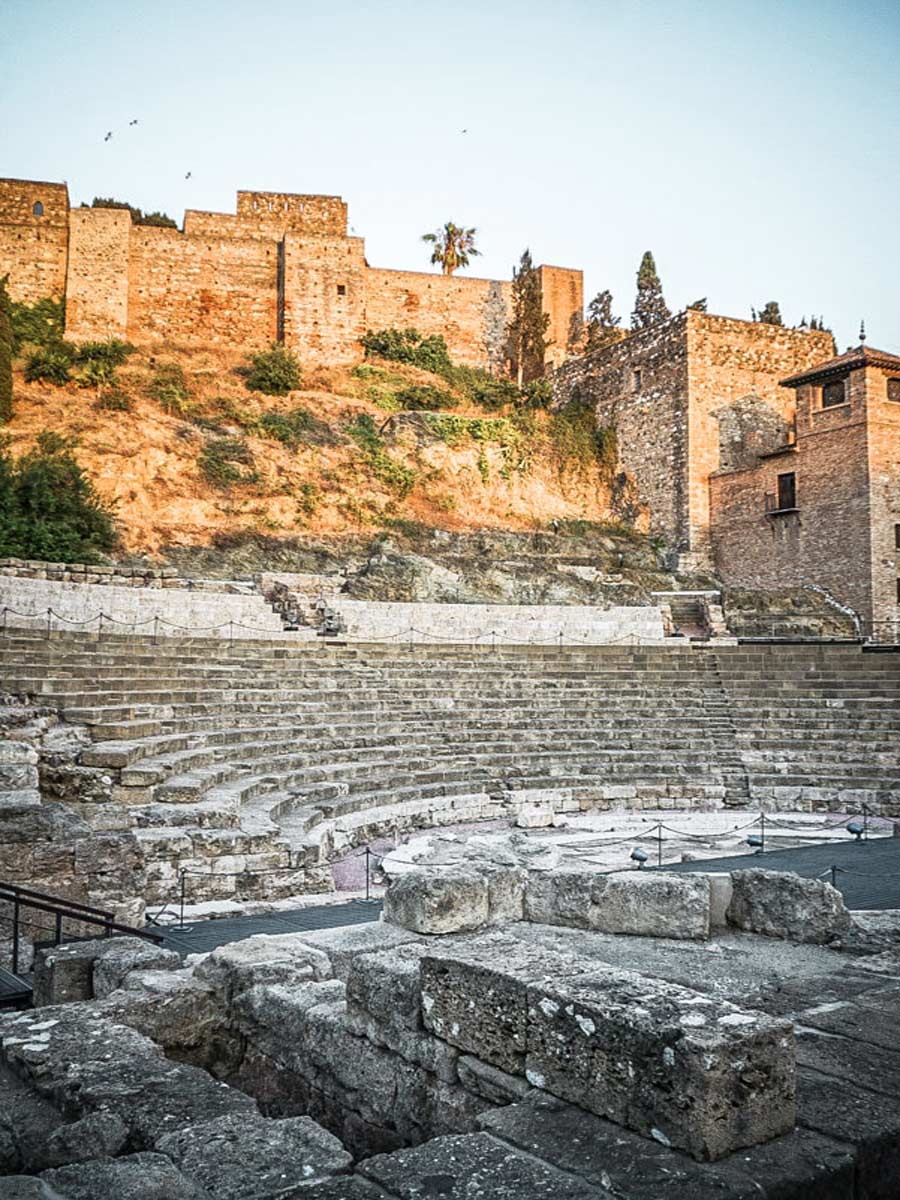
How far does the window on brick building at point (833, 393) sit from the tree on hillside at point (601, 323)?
12259 mm

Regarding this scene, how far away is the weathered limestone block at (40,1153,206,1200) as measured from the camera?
8.21 ft

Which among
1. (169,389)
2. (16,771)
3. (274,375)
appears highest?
(274,375)

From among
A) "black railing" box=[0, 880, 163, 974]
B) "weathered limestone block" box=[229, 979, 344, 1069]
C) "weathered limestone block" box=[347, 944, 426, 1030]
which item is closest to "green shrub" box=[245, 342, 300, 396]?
"black railing" box=[0, 880, 163, 974]

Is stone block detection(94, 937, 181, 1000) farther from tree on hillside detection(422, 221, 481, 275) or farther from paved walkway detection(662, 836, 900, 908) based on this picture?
tree on hillside detection(422, 221, 481, 275)

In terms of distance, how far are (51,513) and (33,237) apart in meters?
18.4

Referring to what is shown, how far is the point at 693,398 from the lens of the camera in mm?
28875

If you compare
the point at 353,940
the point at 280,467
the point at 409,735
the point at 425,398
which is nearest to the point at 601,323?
the point at 425,398

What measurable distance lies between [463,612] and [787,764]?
6.85m

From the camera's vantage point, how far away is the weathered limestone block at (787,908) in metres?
4.80

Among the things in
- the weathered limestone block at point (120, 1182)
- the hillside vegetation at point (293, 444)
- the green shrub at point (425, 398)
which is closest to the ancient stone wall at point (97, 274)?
the hillside vegetation at point (293, 444)

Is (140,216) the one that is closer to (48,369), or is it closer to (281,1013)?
(48,369)

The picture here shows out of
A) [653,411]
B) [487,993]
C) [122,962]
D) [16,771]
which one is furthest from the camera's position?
[653,411]

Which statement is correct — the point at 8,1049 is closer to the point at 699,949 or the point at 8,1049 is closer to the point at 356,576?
the point at 699,949

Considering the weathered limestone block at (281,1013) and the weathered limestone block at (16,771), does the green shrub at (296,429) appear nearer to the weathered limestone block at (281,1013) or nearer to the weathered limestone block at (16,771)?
the weathered limestone block at (16,771)
